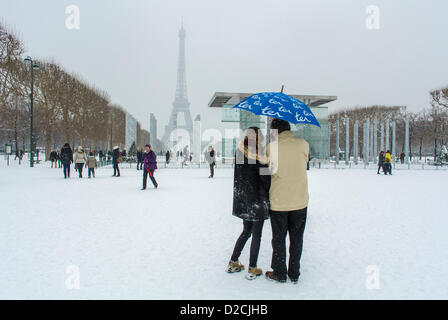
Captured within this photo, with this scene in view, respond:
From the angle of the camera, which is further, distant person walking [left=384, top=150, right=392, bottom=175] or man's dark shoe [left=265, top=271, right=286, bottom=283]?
distant person walking [left=384, top=150, right=392, bottom=175]

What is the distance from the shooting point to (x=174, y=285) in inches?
150

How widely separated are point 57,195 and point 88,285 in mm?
8162

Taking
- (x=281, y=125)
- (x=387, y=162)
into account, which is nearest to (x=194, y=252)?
(x=281, y=125)

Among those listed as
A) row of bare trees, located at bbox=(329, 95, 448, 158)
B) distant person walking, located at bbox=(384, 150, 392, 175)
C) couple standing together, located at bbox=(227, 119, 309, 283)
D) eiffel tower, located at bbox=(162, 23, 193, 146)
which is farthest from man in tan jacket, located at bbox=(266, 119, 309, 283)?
eiffel tower, located at bbox=(162, 23, 193, 146)

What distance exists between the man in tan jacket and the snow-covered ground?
0.49m

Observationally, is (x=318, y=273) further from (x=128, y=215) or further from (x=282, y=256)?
(x=128, y=215)

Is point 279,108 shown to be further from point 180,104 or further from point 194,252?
point 180,104

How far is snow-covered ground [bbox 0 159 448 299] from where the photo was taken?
12.2ft

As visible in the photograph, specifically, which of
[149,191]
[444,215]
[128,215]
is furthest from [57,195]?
[444,215]

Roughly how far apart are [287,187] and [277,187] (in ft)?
0.35

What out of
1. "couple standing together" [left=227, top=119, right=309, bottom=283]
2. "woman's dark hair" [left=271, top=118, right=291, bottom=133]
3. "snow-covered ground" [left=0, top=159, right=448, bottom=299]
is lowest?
"snow-covered ground" [left=0, top=159, right=448, bottom=299]

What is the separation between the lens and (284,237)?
12.7ft

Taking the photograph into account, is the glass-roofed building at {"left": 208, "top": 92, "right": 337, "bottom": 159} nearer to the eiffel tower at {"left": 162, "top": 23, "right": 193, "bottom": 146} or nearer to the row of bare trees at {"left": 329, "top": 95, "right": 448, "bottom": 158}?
the row of bare trees at {"left": 329, "top": 95, "right": 448, "bottom": 158}

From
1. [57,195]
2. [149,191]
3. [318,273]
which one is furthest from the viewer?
[149,191]
